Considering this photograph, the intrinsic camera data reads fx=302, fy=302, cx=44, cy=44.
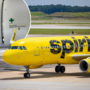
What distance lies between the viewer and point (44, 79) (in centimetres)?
2423

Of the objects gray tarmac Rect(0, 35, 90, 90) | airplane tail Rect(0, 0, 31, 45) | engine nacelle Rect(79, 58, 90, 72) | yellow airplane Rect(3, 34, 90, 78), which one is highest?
airplane tail Rect(0, 0, 31, 45)

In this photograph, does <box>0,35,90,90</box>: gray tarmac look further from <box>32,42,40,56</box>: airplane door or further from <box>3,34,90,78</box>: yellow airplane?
<box>32,42,40,56</box>: airplane door

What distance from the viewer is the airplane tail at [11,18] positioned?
32.4 meters

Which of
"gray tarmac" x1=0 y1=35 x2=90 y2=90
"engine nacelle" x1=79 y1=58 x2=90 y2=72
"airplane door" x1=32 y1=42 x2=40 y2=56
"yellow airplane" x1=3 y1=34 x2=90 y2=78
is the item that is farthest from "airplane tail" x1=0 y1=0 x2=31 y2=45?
"engine nacelle" x1=79 y1=58 x2=90 y2=72

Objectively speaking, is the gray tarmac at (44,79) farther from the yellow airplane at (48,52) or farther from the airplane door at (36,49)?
the airplane door at (36,49)

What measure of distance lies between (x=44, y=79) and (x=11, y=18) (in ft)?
36.4

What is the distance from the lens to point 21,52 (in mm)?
24609

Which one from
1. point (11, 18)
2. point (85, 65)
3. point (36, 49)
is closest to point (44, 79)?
point (36, 49)

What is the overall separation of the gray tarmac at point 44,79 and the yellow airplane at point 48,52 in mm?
1082

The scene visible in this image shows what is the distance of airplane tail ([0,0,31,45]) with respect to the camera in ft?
106

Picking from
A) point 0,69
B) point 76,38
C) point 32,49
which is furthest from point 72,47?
point 0,69

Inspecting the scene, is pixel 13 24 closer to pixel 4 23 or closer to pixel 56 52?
pixel 4 23

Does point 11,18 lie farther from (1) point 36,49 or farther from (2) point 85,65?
(2) point 85,65

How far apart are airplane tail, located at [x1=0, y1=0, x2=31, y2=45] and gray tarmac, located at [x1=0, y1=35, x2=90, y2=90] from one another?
3.60 metres
